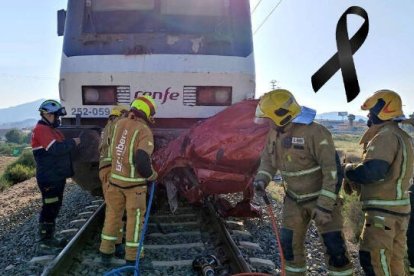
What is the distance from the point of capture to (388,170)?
383 centimetres

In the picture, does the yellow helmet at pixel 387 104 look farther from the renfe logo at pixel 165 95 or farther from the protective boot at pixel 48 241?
the protective boot at pixel 48 241

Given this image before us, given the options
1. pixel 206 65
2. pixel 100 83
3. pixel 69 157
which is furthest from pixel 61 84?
pixel 206 65

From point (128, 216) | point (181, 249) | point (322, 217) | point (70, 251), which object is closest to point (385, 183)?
point (322, 217)

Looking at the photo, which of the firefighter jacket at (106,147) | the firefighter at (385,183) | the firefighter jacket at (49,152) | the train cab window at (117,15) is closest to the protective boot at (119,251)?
the firefighter jacket at (106,147)

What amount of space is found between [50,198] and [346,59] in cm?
371

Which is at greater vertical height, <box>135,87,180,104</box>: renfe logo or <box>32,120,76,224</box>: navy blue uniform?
<box>135,87,180,104</box>: renfe logo

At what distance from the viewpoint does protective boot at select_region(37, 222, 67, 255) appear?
5418 mm

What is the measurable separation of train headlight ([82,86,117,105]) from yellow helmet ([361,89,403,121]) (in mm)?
3527

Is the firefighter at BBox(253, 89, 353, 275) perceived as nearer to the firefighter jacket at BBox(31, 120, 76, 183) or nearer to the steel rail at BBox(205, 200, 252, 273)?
the steel rail at BBox(205, 200, 252, 273)

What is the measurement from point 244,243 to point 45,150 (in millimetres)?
2529

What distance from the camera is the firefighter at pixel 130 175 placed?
4.79 metres

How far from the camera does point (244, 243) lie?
17.5ft

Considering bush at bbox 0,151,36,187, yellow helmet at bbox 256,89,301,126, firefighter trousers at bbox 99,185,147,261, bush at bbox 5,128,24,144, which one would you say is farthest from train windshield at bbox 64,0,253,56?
bush at bbox 5,128,24,144

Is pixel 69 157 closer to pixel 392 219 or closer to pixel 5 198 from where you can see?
pixel 392 219
